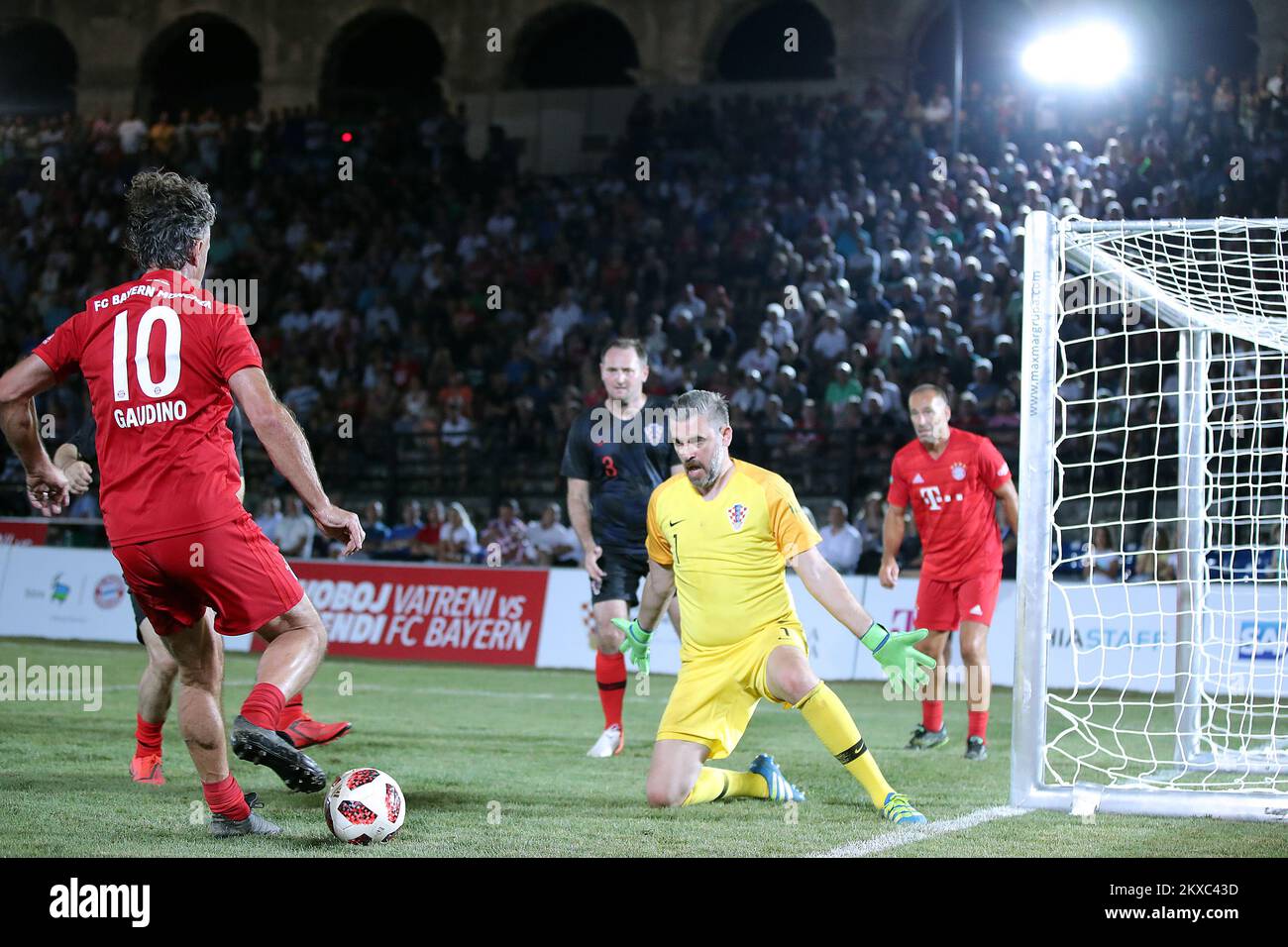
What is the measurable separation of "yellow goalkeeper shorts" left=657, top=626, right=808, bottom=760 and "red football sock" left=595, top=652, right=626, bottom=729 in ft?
6.80

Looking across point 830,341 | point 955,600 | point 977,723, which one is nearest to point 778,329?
point 830,341

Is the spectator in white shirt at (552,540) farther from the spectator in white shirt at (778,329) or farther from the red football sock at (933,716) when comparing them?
the red football sock at (933,716)

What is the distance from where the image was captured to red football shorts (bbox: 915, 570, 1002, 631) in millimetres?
8805

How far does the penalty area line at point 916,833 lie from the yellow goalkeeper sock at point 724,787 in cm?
90

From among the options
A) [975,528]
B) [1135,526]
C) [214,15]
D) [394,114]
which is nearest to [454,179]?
[394,114]

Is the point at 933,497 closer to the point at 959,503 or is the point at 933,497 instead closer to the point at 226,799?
the point at 959,503

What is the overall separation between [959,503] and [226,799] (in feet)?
16.4

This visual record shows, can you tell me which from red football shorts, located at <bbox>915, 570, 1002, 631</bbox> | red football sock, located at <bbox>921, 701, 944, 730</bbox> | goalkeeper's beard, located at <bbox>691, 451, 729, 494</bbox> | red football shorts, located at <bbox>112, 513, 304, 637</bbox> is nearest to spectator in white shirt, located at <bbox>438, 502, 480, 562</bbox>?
red football shorts, located at <bbox>915, 570, 1002, 631</bbox>

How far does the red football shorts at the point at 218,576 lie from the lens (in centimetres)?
517

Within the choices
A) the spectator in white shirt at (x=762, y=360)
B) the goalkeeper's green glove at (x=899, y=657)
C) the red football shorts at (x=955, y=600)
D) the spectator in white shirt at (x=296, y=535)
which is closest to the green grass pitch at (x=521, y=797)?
the goalkeeper's green glove at (x=899, y=657)

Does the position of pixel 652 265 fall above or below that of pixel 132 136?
below

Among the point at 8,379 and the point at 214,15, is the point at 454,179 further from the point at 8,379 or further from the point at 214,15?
the point at 8,379

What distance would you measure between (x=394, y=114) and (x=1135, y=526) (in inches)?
656

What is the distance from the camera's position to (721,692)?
252 inches
